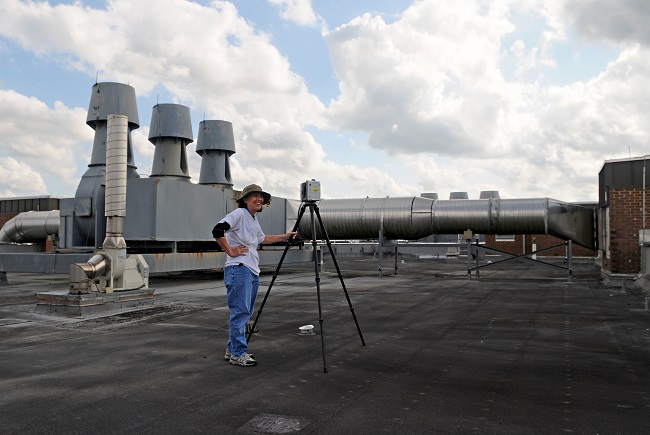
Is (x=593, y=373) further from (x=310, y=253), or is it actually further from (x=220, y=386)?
(x=310, y=253)

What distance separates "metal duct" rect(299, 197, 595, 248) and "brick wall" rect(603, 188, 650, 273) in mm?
1976

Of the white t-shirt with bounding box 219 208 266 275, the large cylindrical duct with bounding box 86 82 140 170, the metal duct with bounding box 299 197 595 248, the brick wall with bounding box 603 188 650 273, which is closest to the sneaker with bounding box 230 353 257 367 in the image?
the white t-shirt with bounding box 219 208 266 275

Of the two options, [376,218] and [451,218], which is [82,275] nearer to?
[376,218]

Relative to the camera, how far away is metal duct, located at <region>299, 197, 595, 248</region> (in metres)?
18.9

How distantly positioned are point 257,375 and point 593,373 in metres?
3.43

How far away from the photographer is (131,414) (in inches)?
158

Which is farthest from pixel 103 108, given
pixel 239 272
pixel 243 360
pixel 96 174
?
pixel 243 360

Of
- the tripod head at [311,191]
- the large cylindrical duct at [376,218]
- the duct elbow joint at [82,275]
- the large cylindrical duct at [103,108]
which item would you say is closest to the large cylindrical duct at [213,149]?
the large cylindrical duct at [376,218]

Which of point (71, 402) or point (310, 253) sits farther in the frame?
point (310, 253)

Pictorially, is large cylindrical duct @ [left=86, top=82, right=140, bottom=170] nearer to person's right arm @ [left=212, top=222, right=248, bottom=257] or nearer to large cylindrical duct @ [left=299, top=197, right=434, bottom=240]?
large cylindrical duct @ [left=299, top=197, right=434, bottom=240]

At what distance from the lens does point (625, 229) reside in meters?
16.9

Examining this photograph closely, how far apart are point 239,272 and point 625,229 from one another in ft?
50.5

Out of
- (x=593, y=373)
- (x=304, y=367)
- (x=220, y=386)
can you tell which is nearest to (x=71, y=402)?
(x=220, y=386)

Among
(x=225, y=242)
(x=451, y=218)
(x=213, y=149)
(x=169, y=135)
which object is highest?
(x=213, y=149)
